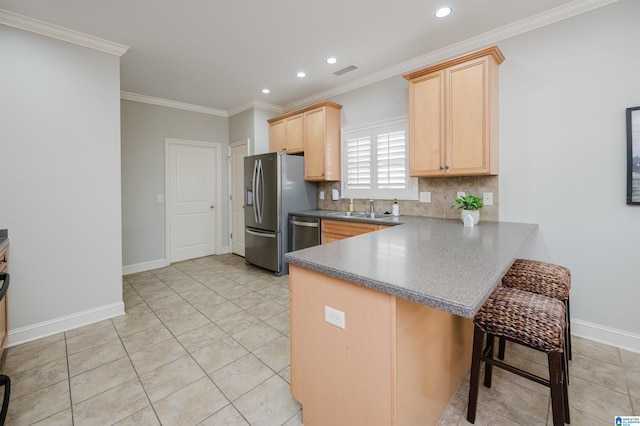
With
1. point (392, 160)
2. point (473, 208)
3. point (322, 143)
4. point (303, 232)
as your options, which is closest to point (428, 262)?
point (473, 208)

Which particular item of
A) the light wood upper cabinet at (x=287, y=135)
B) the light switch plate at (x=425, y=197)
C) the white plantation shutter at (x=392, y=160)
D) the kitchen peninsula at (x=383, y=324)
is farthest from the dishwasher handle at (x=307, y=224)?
the kitchen peninsula at (x=383, y=324)

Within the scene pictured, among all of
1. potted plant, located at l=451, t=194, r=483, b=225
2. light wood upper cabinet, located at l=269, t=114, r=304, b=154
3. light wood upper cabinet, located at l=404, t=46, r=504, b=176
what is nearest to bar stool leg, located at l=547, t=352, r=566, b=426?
potted plant, located at l=451, t=194, r=483, b=225

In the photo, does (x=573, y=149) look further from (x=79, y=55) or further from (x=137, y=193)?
(x=137, y=193)

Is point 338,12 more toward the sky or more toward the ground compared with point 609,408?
more toward the sky

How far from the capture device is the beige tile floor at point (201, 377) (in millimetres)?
1558

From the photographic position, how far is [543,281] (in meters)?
1.79

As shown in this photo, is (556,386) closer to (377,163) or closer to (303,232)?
(377,163)

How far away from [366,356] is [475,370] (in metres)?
0.71

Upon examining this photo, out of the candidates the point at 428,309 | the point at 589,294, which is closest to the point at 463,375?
the point at 428,309

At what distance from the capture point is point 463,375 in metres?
1.84

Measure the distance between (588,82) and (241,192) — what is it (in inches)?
186

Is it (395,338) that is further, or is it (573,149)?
(573,149)

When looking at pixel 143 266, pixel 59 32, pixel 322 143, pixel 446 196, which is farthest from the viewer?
pixel 143 266

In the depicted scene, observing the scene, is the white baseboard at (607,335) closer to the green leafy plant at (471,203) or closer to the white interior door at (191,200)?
the green leafy plant at (471,203)
